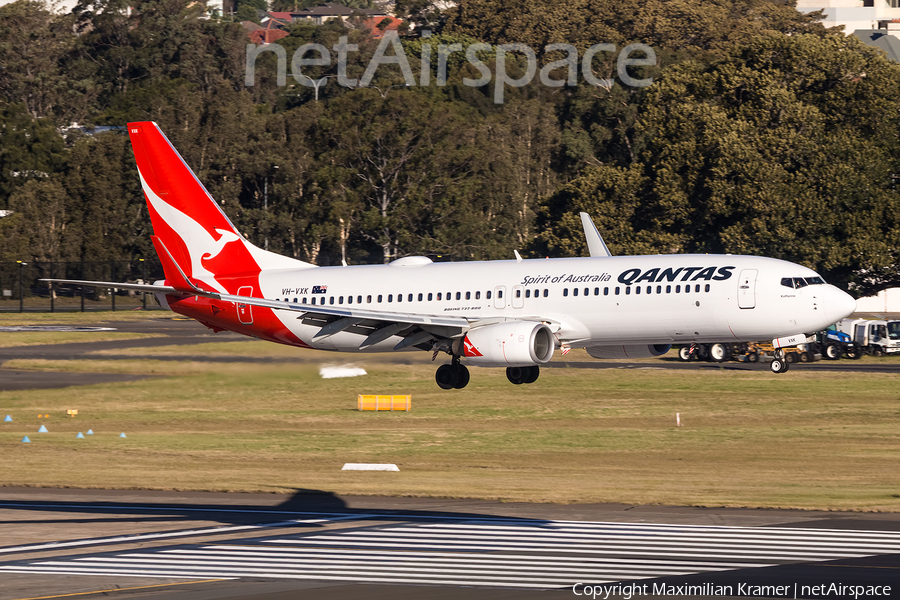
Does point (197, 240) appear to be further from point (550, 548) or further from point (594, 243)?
point (550, 548)

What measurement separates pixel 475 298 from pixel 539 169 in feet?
414

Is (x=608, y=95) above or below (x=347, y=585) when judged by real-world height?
above

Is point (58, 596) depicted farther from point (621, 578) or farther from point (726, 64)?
point (726, 64)

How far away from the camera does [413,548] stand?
199 feet

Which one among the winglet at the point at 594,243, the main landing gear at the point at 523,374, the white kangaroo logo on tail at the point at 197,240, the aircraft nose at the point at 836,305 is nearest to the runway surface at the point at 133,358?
the white kangaroo logo on tail at the point at 197,240

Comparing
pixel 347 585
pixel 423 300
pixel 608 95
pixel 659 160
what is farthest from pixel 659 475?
pixel 608 95

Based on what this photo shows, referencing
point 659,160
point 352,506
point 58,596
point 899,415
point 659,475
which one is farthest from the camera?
point 659,160

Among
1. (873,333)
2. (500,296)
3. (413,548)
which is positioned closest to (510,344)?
(500,296)

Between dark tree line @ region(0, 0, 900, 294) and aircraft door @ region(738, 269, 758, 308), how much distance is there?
66.2 meters

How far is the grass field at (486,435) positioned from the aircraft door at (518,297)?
8823 mm

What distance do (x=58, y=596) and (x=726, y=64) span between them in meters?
103

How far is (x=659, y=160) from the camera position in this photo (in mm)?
131875

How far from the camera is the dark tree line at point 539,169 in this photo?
122500mm

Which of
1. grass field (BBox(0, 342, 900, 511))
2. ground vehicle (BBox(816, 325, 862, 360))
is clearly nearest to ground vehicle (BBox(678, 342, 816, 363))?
ground vehicle (BBox(816, 325, 862, 360))
